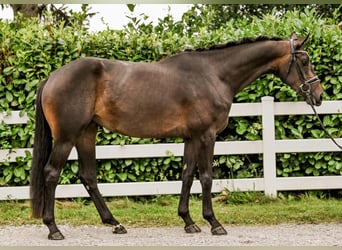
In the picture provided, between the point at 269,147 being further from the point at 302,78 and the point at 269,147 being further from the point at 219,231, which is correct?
the point at 219,231

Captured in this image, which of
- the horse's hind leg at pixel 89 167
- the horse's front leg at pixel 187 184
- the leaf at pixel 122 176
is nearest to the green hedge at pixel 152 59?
the leaf at pixel 122 176

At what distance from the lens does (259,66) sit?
521 centimetres

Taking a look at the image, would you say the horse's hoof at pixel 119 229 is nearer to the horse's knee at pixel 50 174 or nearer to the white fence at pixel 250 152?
the horse's knee at pixel 50 174

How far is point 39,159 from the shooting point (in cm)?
493

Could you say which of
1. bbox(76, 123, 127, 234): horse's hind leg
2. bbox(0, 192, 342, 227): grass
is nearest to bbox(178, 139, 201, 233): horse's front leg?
bbox(0, 192, 342, 227): grass

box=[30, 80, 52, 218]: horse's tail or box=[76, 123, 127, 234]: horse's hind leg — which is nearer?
box=[30, 80, 52, 218]: horse's tail

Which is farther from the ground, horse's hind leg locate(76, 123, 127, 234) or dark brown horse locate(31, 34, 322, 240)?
dark brown horse locate(31, 34, 322, 240)

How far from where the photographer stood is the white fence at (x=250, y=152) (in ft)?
21.0

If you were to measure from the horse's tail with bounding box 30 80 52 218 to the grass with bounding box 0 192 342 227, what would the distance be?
2.47 feet

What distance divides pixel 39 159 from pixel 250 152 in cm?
280

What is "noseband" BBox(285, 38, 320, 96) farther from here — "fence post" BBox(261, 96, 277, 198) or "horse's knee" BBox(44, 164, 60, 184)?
"horse's knee" BBox(44, 164, 60, 184)

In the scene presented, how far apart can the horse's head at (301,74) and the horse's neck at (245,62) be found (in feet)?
0.38

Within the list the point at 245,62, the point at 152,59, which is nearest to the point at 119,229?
the point at 245,62

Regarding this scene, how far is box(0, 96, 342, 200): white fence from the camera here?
6.40 metres
